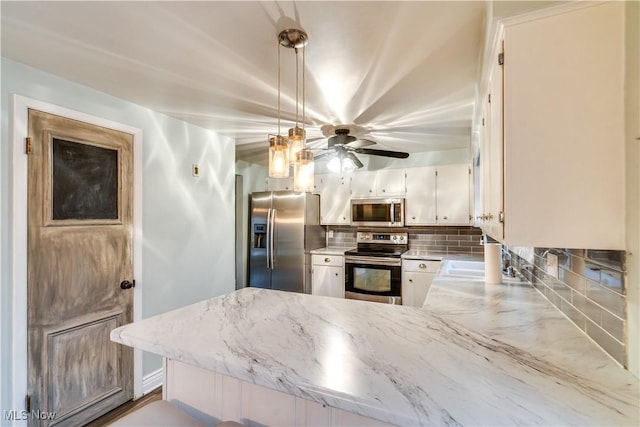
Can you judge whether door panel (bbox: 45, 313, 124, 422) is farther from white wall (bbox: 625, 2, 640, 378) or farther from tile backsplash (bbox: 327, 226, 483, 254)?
tile backsplash (bbox: 327, 226, 483, 254)

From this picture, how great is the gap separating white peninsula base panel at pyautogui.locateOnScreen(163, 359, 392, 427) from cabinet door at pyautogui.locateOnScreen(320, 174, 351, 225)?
3244 mm

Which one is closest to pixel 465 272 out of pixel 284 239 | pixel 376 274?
pixel 376 274

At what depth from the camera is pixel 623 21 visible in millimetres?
854

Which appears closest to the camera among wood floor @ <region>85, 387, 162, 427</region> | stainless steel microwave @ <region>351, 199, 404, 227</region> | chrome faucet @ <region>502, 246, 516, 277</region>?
wood floor @ <region>85, 387, 162, 427</region>

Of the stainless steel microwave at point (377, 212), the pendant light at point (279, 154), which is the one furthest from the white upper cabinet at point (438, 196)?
the pendant light at point (279, 154)

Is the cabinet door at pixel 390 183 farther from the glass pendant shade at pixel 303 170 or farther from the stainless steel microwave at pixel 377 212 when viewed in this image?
the glass pendant shade at pixel 303 170

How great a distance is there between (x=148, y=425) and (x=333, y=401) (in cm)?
73

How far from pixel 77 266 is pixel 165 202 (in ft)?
2.66

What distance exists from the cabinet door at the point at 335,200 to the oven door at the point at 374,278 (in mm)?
676

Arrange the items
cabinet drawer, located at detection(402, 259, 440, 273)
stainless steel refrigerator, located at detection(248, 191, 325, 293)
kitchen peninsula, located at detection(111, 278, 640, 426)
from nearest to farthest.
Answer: kitchen peninsula, located at detection(111, 278, 640, 426), cabinet drawer, located at detection(402, 259, 440, 273), stainless steel refrigerator, located at detection(248, 191, 325, 293)

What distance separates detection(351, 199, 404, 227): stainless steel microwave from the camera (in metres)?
3.92

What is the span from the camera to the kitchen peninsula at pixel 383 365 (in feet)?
2.26

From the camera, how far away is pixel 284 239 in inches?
161

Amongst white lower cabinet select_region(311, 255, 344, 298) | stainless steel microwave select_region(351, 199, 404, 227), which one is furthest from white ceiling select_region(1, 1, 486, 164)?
white lower cabinet select_region(311, 255, 344, 298)
